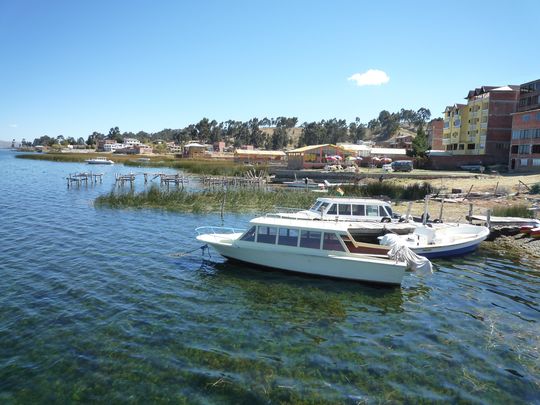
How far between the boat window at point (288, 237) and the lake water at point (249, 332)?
1.59m

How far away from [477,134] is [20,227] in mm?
84324

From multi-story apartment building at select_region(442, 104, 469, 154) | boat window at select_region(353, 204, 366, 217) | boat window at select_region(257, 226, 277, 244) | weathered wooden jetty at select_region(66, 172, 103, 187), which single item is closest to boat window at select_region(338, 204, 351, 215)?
boat window at select_region(353, 204, 366, 217)

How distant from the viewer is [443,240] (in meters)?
24.2

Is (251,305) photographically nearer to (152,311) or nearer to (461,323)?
(152,311)

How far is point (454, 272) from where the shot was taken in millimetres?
21578

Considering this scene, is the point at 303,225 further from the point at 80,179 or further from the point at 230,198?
the point at 80,179

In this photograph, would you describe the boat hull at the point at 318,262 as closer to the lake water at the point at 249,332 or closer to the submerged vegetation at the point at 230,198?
the lake water at the point at 249,332

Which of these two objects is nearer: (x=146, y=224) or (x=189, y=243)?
(x=189, y=243)

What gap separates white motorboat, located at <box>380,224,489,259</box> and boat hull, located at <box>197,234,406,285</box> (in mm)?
4045

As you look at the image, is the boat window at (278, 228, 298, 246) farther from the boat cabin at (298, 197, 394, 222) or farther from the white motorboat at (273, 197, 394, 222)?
the boat cabin at (298, 197, 394, 222)

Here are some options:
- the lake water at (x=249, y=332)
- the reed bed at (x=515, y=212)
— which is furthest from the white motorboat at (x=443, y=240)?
the reed bed at (x=515, y=212)

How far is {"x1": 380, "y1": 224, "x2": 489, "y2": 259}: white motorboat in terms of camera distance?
22.8 m

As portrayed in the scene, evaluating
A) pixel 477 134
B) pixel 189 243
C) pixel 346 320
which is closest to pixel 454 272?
pixel 346 320

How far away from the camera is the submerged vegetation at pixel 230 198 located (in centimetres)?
3938
